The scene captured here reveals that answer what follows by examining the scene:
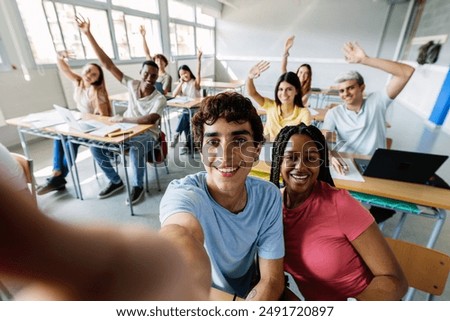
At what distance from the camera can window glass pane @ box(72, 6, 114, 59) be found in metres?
3.31

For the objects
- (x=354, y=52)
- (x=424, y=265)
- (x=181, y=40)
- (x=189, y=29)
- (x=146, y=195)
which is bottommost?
(x=146, y=195)

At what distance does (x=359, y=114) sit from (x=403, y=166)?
60 cm

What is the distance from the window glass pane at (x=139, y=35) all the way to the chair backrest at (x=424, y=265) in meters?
4.90

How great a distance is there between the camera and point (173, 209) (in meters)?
0.60

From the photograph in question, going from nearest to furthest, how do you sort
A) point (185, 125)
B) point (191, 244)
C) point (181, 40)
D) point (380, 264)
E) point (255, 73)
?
1. point (191, 244)
2. point (380, 264)
3. point (255, 73)
4. point (185, 125)
5. point (181, 40)

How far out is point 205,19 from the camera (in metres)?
7.92

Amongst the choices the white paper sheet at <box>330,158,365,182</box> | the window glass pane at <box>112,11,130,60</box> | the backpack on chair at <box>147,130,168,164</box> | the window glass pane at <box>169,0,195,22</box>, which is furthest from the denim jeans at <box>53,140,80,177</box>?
the window glass pane at <box>169,0,195,22</box>

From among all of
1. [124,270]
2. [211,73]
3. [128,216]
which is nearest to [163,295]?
[124,270]

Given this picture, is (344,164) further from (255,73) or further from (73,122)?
(73,122)

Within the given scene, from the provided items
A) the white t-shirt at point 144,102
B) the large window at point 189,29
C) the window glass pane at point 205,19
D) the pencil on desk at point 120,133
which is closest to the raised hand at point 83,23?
the white t-shirt at point 144,102

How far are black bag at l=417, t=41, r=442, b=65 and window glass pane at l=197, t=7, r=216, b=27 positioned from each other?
6.35 metres

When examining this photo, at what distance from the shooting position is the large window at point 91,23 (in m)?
2.86

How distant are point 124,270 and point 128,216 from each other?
1.84 m

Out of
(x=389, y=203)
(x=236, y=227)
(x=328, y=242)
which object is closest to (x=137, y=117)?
(x=236, y=227)
